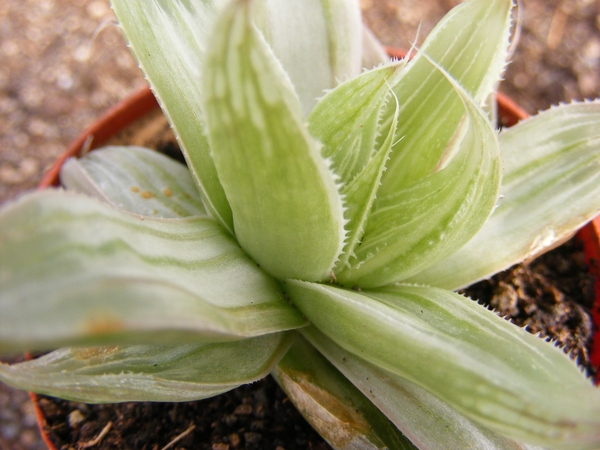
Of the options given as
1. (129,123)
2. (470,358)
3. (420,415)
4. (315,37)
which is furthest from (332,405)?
(129,123)

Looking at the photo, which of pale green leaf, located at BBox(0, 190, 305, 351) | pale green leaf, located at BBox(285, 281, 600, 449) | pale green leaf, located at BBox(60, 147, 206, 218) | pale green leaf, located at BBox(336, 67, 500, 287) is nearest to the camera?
pale green leaf, located at BBox(0, 190, 305, 351)

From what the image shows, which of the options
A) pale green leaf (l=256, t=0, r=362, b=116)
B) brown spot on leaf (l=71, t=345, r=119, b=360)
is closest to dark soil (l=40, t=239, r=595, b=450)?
brown spot on leaf (l=71, t=345, r=119, b=360)

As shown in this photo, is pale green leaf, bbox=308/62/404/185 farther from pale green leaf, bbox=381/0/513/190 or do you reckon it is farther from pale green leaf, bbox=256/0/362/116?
pale green leaf, bbox=256/0/362/116

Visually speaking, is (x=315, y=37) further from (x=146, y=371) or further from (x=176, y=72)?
(x=146, y=371)

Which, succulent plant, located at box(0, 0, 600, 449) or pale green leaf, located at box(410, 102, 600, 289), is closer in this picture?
succulent plant, located at box(0, 0, 600, 449)

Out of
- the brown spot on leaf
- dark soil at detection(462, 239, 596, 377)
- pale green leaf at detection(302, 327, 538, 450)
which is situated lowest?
dark soil at detection(462, 239, 596, 377)

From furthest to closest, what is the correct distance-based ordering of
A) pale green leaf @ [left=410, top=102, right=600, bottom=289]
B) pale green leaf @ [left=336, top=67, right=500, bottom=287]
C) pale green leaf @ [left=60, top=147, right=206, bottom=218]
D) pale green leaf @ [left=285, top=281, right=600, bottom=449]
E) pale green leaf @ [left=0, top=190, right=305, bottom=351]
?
pale green leaf @ [left=60, top=147, right=206, bottom=218] < pale green leaf @ [left=410, top=102, right=600, bottom=289] < pale green leaf @ [left=336, top=67, right=500, bottom=287] < pale green leaf @ [left=285, top=281, right=600, bottom=449] < pale green leaf @ [left=0, top=190, right=305, bottom=351]

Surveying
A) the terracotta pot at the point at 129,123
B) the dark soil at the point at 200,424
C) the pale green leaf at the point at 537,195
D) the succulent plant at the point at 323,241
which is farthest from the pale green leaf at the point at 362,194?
the terracotta pot at the point at 129,123
